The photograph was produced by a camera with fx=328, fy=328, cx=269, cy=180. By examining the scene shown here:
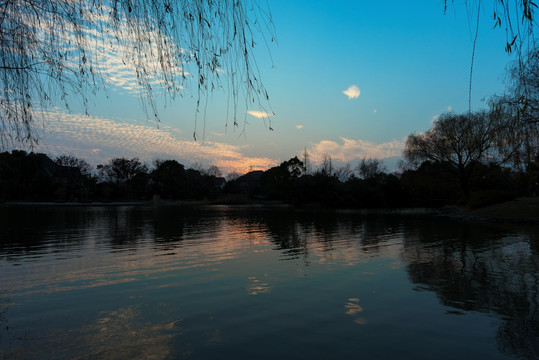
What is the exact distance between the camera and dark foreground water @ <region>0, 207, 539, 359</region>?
384 cm

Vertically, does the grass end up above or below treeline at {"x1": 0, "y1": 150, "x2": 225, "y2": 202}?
below

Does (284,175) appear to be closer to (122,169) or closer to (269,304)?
(122,169)

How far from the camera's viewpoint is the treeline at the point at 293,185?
38844 millimetres

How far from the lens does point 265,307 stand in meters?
5.31

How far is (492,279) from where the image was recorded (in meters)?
6.96

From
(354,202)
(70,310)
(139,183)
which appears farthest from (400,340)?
(139,183)

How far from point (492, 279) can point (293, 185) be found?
50.9 meters

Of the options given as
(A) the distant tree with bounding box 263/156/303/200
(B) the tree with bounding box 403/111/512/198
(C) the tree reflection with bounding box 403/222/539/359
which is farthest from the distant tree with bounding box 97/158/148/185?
(C) the tree reflection with bounding box 403/222/539/359

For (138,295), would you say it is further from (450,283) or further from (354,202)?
(354,202)

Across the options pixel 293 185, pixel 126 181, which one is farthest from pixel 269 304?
pixel 126 181

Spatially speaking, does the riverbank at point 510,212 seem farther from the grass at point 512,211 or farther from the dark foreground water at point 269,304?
the dark foreground water at point 269,304

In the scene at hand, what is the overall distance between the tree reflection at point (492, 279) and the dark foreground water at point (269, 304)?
0.10 ft

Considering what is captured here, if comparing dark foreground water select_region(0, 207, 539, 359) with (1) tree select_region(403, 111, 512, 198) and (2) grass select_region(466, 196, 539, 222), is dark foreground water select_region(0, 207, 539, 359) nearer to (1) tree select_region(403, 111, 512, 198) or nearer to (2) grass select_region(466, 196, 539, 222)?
(2) grass select_region(466, 196, 539, 222)

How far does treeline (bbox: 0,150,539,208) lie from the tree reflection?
15820 millimetres
